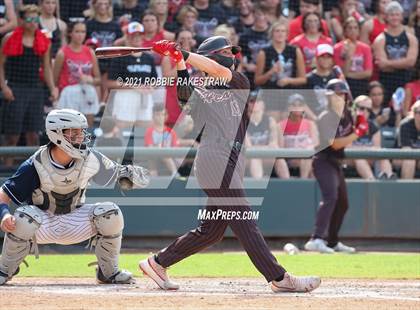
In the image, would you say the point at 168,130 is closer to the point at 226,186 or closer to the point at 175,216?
the point at 175,216

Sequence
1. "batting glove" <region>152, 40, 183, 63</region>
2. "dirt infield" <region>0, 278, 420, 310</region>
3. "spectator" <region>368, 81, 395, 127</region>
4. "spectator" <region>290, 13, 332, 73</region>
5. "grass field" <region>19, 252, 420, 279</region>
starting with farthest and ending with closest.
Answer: "spectator" <region>290, 13, 332, 73</region>
"spectator" <region>368, 81, 395, 127</region>
"grass field" <region>19, 252, 420, 279</region>
"batting glove" <region>152, 40, 183, 63</region>
"dirt infield" <region>0, 278, 420, 310</region>

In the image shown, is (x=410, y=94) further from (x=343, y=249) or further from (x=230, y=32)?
(x=343, y=249)

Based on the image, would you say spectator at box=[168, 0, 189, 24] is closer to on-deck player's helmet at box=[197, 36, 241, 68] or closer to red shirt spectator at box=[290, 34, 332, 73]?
red shirt spectator at box=[290, 34, 332, 73]

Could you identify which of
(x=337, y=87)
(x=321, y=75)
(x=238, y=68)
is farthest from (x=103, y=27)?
(x=337, y=87)

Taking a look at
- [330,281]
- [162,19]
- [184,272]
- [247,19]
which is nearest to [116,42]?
[162,19]

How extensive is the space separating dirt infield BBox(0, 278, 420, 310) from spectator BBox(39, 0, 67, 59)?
5.01 meters

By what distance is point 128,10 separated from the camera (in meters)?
12.9

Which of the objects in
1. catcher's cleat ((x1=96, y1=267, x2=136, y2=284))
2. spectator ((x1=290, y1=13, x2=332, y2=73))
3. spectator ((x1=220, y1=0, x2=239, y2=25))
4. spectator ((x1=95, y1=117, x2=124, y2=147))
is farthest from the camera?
spectator ((x1=220, y1=0, x2=239, y2=25))

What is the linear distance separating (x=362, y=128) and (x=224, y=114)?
4361 millimetres

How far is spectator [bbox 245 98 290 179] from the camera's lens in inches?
472

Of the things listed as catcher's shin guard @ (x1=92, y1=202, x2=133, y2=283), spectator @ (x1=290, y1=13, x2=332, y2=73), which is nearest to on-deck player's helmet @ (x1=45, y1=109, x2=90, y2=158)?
catcher's shin guard @ (x1=92, y1=202, x2=133, y2=283)

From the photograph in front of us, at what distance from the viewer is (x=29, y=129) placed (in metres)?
11.6

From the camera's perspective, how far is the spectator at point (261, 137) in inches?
472

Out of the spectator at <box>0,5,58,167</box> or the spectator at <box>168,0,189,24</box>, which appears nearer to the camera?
the spectator at <box>0,5,58,167</box>
